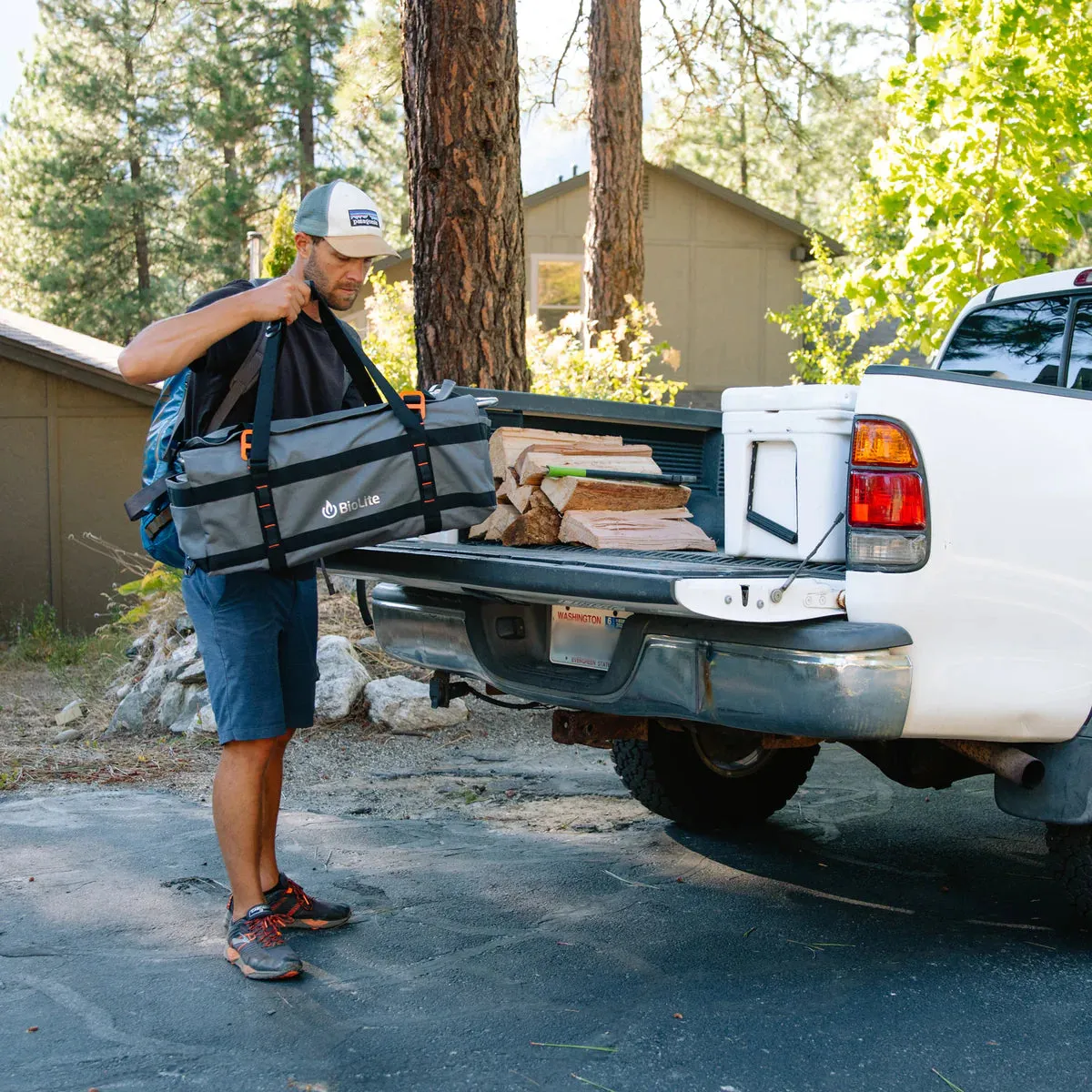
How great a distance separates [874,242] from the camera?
14922mm

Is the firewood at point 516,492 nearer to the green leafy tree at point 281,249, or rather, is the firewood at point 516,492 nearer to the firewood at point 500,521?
the firewood at point 500,521

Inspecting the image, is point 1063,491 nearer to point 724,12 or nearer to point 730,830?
point 730,830

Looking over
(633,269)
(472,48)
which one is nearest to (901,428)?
(472,48)

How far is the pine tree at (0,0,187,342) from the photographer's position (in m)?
33.0

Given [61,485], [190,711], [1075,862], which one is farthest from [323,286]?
[61,485]

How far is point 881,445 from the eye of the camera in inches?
132

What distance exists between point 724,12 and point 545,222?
648cm

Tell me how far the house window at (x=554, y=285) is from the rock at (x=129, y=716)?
49.6 feet

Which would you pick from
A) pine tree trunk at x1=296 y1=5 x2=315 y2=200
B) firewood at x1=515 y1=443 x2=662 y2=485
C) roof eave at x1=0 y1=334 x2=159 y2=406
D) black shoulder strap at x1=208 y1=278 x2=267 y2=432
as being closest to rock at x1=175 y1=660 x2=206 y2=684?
firewood at x1=515 y1=443 x2=662 y2=485

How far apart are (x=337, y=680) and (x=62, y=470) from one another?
7317mm

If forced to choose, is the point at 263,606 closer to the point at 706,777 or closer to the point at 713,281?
the point at 706,777

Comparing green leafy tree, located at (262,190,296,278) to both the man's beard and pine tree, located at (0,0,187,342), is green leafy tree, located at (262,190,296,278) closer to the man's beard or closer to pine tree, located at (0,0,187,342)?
the man's beard

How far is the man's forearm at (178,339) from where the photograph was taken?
3410mm

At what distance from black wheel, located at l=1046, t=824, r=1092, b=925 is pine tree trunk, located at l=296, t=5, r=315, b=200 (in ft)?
96.5
